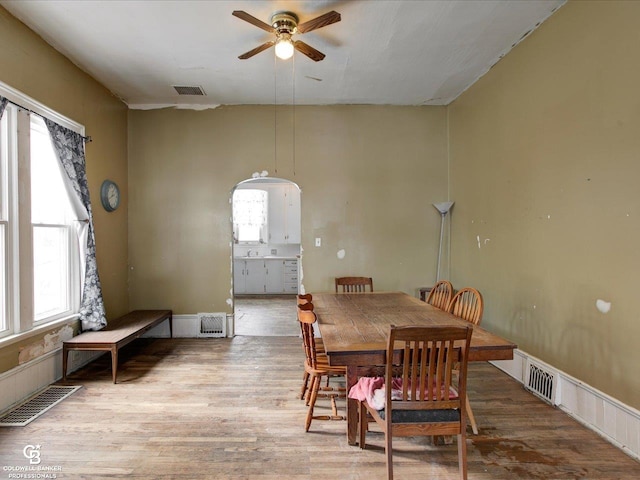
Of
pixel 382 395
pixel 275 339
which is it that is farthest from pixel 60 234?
pixel 382 395

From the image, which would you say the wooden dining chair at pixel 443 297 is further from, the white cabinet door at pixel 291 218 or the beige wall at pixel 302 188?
the white cabinet door at pixel 291 218

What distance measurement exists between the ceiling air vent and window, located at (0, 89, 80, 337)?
1.32 metres

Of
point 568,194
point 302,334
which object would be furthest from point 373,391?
point 568,194

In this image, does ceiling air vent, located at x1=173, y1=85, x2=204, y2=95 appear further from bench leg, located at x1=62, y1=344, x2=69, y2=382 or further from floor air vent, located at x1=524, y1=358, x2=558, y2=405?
floor air vent, located at x1=524, y1=358, x2=558, y2=405

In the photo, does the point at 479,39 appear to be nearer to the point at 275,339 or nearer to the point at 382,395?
the point at 382,395

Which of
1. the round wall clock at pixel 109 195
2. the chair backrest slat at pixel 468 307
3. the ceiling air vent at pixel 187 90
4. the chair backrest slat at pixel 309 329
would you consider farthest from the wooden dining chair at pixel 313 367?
the ceiling air vent at pixel 187 90

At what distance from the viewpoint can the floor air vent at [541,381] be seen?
2.60 m

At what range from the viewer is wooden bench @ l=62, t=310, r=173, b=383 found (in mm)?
3039

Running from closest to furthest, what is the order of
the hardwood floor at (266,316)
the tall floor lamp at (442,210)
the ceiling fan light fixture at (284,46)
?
the ceiling fan light fixture at (284,46)
the tall floor lamp at (442,210)
the hardwood floor at (266,316)

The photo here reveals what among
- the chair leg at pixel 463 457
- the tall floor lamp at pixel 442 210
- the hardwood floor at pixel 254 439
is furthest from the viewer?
the tall floor lamp at pixel 442 210

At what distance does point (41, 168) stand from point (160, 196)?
4.81 feet

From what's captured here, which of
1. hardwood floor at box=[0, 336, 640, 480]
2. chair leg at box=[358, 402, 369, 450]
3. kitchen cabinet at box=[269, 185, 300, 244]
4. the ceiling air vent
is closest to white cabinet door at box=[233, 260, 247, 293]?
kitchen cabinet at box=[269, 185, 300, 244]

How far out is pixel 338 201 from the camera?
14.8ft

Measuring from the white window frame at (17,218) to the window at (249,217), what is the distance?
4981 millimetres
